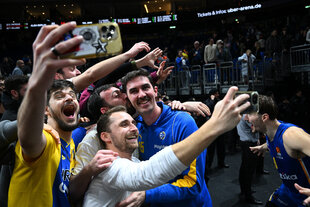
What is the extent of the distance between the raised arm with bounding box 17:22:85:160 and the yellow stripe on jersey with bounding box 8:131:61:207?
0.38 meters

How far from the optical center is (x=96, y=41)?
1.15 meters

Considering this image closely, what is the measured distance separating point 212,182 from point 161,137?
4.38 m

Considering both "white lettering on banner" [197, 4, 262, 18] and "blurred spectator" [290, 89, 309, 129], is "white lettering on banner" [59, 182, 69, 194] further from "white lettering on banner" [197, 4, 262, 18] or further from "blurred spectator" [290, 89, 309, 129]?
"white lettering on banner" [197, 4, 262, 18]

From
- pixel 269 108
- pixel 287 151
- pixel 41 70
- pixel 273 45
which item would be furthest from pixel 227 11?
pixel 41 70

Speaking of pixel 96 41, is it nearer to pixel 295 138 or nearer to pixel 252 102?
pixel 252 102

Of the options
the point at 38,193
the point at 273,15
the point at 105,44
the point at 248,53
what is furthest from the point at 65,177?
the point at 273,15

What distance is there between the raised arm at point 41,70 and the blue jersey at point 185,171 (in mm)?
1110

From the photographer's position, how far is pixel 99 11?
2417cm

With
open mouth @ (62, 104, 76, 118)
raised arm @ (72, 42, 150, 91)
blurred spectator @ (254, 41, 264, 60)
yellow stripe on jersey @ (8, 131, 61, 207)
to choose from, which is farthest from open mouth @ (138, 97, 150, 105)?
blurred spectator @ (254, 41, 264, 60)

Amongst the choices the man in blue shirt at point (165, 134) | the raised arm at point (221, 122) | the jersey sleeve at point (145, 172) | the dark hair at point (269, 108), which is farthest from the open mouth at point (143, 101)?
the dark hair at point (269, 108)

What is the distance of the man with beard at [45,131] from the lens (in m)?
1.05

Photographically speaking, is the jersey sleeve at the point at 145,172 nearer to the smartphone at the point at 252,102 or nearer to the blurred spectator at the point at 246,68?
the smartphone at the point at 252,102

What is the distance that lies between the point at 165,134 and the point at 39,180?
1102 millimetres

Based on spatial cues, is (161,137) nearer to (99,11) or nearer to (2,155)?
(2,155)
